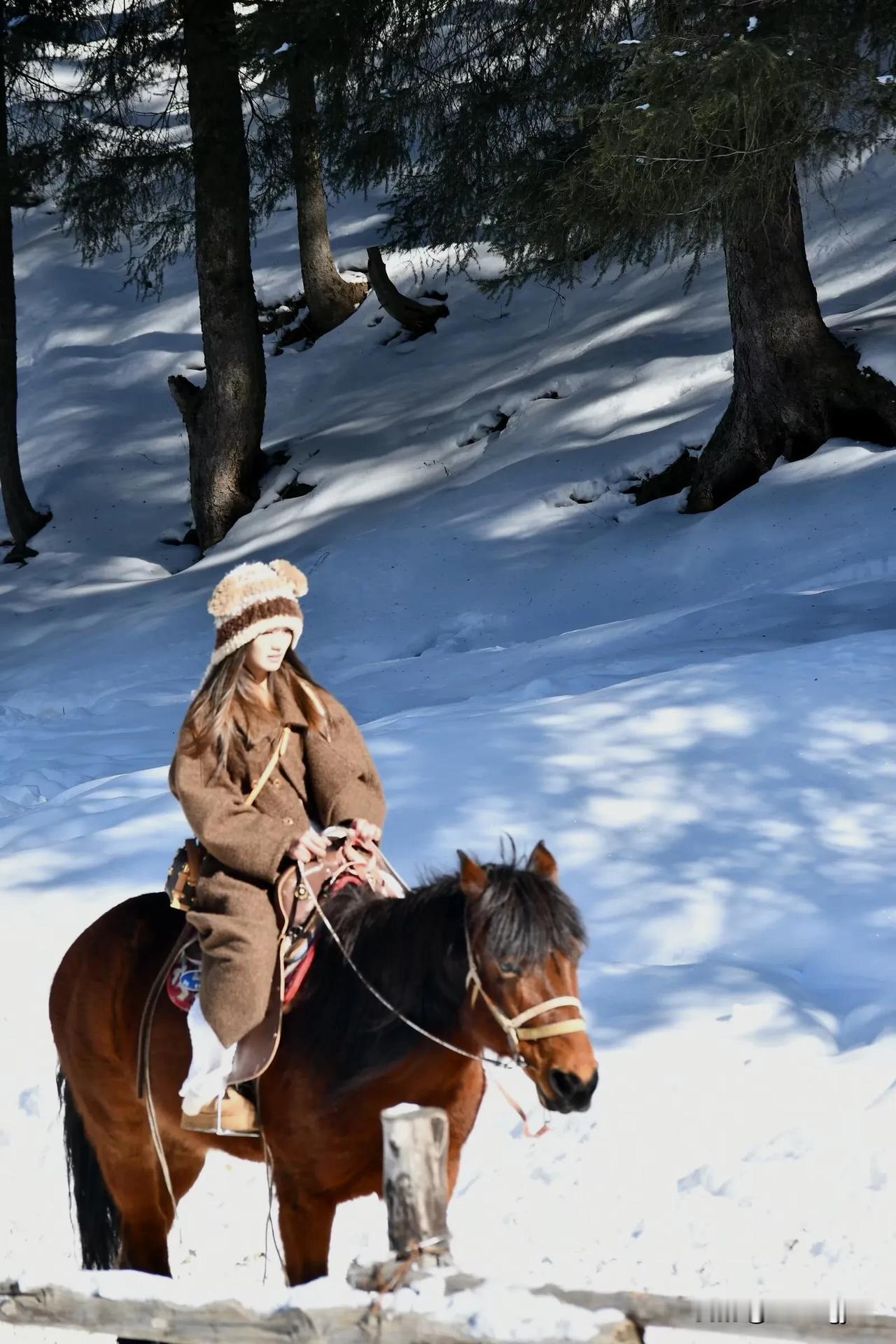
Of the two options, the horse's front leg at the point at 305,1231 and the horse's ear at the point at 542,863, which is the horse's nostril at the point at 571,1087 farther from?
the horse's front leg at the point at 305,1231

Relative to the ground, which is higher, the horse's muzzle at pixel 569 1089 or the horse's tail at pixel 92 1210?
the horse's muzzle at pixel 569 1089

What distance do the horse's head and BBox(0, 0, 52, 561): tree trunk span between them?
584 inches

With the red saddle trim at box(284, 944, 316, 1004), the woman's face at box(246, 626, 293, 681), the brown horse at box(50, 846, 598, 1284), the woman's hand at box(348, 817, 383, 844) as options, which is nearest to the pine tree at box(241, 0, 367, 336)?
the woman's face at box(246, 626, 293, 681)

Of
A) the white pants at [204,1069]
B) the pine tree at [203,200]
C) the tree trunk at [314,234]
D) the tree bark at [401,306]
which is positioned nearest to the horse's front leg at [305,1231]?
the white pants at [204,1069]

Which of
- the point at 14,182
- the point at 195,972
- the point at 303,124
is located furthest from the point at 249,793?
the point at 14,182

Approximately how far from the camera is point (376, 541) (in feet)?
50.0

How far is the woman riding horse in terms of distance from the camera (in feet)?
12.1

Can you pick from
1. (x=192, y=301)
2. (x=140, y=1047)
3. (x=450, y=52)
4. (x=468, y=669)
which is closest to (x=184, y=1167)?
(x=140, y=1047)

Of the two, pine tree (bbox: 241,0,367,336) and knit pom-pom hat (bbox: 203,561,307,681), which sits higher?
pine tree (bbox: 241,0,367,336)

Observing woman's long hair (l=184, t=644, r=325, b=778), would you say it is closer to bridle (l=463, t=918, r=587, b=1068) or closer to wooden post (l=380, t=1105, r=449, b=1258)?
bridle (l=463, t=918, r=587, b=1068)

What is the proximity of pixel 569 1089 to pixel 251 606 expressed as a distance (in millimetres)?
1642

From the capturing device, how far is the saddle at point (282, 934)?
3.69 metres

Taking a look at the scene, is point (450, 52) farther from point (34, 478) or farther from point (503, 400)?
point (34, 478)

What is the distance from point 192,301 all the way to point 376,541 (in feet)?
36.7
